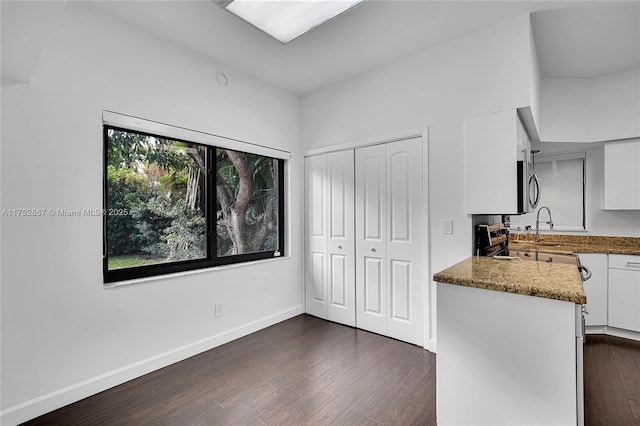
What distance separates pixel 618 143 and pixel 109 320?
4914 mm

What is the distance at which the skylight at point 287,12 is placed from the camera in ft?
6.75

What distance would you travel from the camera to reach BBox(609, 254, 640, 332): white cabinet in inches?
118

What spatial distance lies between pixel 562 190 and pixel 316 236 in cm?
295

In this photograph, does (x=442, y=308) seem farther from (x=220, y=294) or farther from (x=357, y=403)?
(x=220, y=294)

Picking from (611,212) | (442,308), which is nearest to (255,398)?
(442,308)

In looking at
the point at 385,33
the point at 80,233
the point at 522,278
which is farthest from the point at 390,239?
the point at 80,233

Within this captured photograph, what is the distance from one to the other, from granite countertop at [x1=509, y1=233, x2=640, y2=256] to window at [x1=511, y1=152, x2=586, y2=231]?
12 centimetres

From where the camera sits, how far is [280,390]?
2229mm

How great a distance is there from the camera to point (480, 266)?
6.83ft

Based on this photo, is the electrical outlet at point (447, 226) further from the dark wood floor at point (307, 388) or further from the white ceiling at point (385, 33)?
the white ceiling at point (385, 33)

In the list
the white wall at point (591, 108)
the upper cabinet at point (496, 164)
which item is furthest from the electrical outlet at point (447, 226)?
the white wall at point (591, 108)

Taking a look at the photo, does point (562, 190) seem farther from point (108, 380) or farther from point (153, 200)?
point (108, 380)

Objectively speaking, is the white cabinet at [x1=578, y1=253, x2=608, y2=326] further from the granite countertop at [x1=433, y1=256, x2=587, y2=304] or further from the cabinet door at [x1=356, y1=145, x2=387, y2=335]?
the cabinet door at [x1=356, y1=145, x2=387, y2=335]

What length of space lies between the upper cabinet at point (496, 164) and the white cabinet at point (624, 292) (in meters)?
1.48
